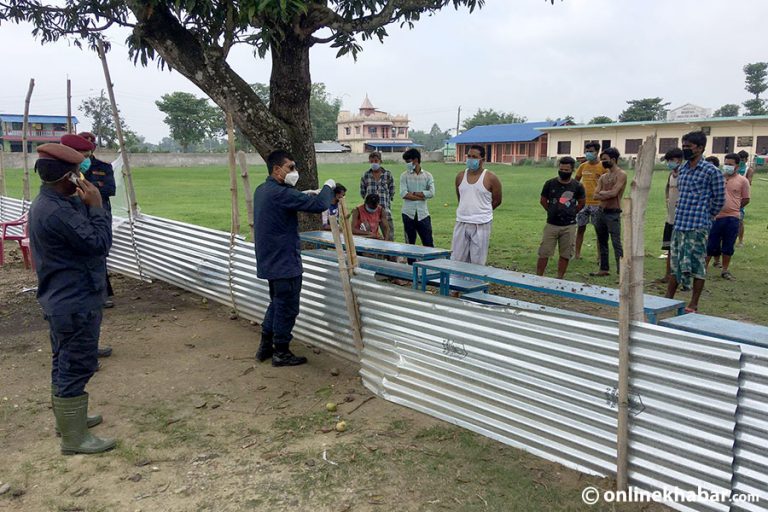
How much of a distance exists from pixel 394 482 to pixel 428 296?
1224mm

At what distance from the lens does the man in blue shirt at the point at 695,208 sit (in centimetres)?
580

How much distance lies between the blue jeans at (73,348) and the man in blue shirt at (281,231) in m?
1.42

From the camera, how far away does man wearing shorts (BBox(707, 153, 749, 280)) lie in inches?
291

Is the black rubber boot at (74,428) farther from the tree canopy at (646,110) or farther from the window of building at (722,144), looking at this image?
the tree canopy at (646,110)

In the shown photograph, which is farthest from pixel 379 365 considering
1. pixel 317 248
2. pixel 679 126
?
pixel 679 126

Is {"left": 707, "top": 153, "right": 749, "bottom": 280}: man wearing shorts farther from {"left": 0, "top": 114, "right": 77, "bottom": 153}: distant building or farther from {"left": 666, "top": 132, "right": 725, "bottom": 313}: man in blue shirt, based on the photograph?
{"left": 0, "top": 114, "right": 77, "bottom": 153}: distant building

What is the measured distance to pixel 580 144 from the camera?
146 feet

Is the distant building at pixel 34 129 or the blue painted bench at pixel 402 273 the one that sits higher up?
the distant building at pixel 34 129

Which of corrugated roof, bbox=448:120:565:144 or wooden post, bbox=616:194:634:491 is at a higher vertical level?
corrugated roof, bbox=448:120:565:144

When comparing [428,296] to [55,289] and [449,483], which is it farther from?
[55,289]

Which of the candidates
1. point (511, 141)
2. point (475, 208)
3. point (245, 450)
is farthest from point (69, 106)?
point (511, 141)

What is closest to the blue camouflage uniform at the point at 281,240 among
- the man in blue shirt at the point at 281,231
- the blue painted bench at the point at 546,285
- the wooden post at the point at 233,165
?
the man in blue shirt at the point at 281,231

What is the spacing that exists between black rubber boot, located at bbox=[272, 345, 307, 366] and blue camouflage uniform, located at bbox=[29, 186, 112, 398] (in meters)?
1.58

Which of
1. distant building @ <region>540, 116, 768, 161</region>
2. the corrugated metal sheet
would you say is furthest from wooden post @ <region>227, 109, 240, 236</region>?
distant building @ <region>540, 116, 768, 161</region>
